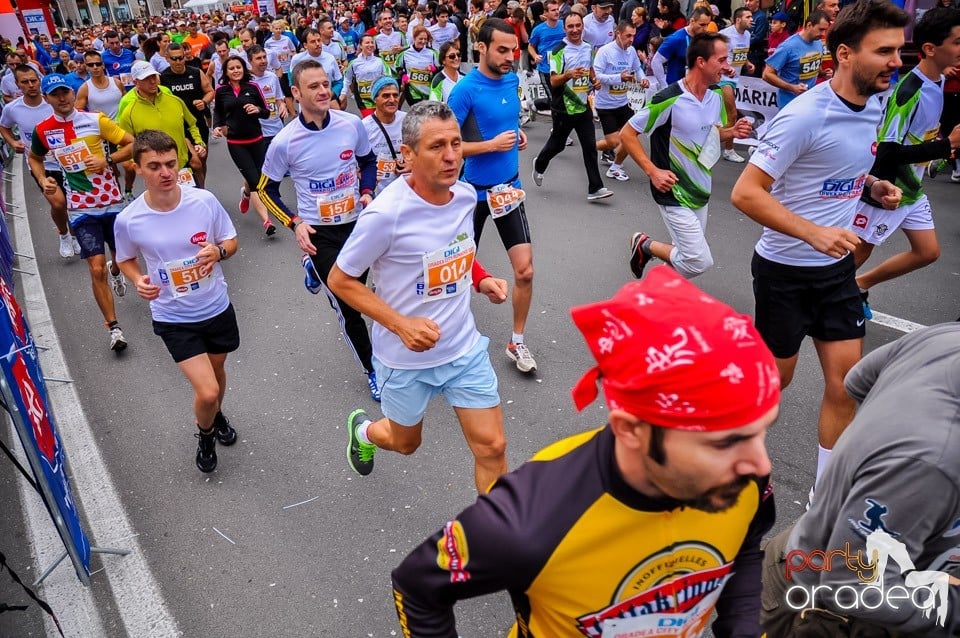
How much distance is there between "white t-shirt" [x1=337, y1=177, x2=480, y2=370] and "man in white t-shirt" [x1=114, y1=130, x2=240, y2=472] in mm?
1322

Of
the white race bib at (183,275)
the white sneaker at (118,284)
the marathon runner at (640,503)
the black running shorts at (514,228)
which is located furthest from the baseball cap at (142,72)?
the marathon runner at (640,503)

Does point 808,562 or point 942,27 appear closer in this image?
point 808,562

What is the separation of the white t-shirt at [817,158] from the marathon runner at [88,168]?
5134 millimetres

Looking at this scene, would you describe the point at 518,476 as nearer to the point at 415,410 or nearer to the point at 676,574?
the point at 676,574

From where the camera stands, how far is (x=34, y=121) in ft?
25.1

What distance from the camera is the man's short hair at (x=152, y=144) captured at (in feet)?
13.1

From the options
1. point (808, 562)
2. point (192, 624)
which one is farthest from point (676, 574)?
point (192, 624)

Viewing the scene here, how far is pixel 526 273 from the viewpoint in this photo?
4863mm

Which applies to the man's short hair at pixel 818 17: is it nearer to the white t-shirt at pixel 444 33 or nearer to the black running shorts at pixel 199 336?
the black running shorts at pixel 199 336

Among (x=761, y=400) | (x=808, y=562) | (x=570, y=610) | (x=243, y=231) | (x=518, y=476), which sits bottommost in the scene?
(x=243, y=231)

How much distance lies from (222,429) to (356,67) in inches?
315

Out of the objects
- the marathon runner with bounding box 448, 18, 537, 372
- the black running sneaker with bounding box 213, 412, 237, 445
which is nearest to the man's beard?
the marathon runner with bounding box 448, 18, 537, 372

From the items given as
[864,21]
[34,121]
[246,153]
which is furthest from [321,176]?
[34,121]

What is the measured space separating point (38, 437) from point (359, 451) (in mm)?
1483
